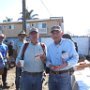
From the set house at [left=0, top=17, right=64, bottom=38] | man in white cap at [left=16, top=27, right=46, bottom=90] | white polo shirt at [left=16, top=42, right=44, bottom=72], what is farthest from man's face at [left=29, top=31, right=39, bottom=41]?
house at [left=0, top=17, right=64, bottom=38]

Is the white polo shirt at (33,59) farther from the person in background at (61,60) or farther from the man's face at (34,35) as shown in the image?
the person in background at (61,60)

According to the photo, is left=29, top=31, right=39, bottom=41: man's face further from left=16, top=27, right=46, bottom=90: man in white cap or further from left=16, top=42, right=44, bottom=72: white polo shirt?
left=16, top=42, right=44, bottom=72: white polo shirt

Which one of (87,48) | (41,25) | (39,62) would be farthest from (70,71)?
(41,25)

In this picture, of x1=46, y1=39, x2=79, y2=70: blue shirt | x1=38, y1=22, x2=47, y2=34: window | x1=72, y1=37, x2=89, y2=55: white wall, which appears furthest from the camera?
x1=38, y1=22, x2=47, y2=34: window

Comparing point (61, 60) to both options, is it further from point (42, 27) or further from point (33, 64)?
point (42, 27)

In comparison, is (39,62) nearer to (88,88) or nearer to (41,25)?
(88,88)

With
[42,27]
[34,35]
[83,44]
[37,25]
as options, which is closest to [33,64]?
[34,35]

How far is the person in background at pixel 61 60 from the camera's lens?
5.69 metres

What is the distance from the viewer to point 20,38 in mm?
9328

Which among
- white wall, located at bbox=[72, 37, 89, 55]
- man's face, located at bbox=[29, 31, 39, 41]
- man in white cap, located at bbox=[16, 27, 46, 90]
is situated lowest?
white wall, located at bbox=[72, 37, 89, 55]

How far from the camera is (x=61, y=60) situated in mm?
5750

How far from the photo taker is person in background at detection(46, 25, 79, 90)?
569 cm

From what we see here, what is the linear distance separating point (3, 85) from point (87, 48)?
2823cm

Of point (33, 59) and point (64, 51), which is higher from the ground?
point (64, 51)
